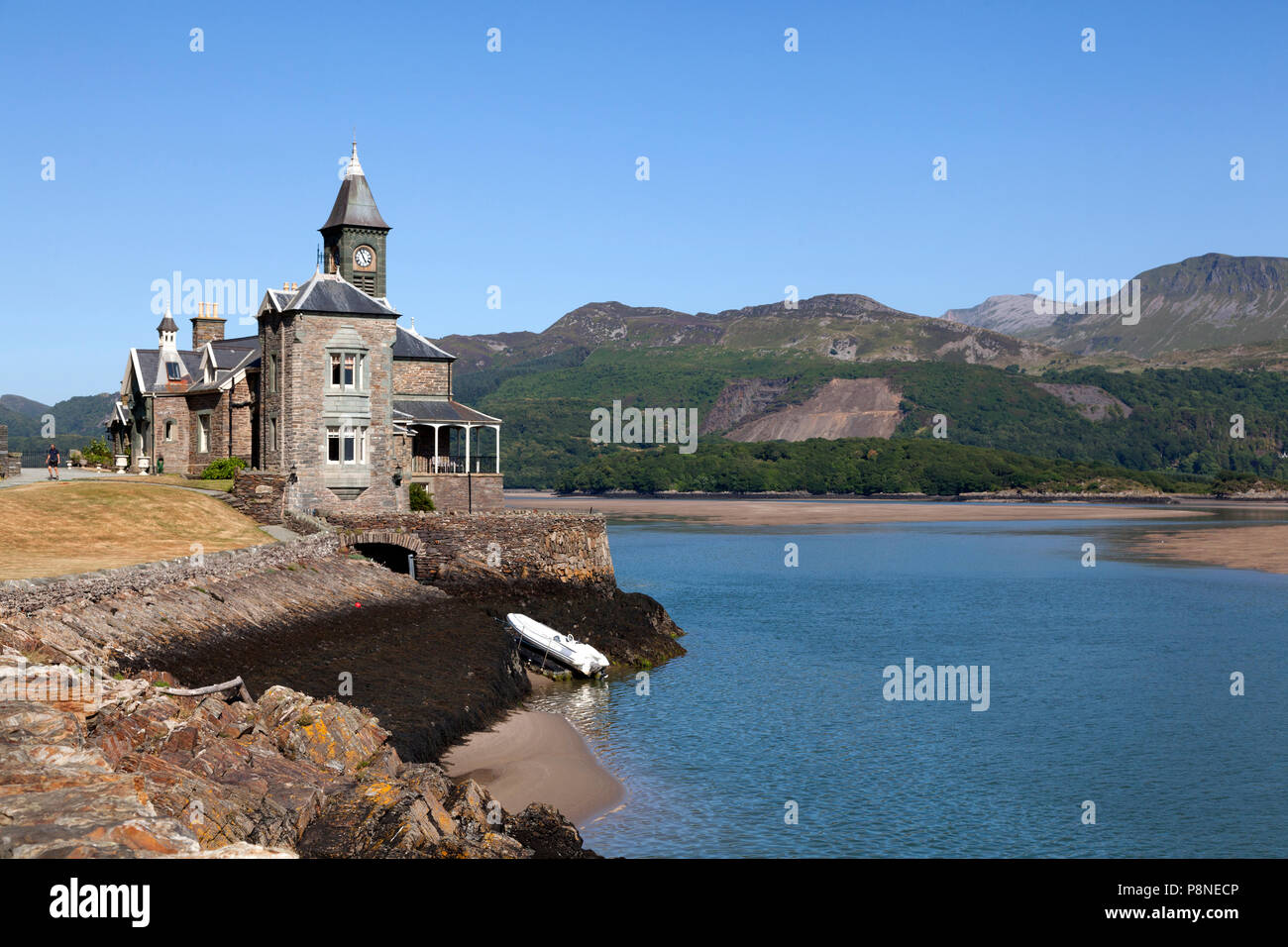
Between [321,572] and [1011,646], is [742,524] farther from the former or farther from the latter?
[321,572]

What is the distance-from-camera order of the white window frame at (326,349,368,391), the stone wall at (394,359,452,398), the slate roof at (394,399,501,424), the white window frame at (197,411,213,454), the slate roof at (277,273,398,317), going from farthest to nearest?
the stone wall at (394,359,452,398)
the white window frame at (197,411,213,454)
the slate roof at (394,399,501,424)
the white window frame at (326,349,368,391)
the slate roof at (277,273,398,317)

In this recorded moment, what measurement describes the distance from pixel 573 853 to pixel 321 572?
23718 mm

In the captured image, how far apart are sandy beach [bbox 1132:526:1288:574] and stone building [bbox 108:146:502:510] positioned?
55.6 metres

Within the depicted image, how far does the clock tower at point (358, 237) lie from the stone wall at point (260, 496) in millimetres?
19952

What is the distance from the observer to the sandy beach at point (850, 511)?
145 metres

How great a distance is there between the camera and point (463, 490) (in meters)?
56.3

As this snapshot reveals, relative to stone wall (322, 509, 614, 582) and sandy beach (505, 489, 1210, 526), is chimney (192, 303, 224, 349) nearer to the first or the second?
stone wall (322, 509, 614, 582)

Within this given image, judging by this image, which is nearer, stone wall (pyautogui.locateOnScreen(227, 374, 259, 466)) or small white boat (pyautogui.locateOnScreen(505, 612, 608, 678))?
small white boat (pyautogui.locateOnScreen(505, 612, 608, 678))

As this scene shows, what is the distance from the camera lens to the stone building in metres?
48.1

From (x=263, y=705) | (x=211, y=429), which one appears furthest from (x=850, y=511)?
(x=263, y=705)

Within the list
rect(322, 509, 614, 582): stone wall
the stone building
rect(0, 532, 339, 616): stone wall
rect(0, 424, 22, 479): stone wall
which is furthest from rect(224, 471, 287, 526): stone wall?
rect(0, 424, 22, 479): stone wall

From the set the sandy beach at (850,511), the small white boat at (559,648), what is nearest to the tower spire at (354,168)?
the small white boat at (559,648)

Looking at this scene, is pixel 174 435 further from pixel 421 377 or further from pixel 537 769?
pixel 537 769

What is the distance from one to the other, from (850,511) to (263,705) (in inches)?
5851
